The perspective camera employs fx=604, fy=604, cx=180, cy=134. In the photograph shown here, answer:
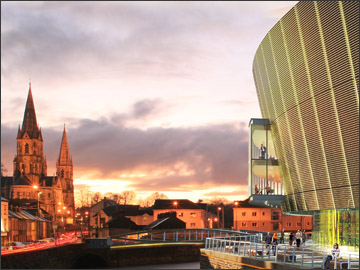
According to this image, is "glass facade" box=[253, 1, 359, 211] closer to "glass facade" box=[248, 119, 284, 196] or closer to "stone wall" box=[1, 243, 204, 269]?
"glass facade" box=[248, 119, 284, 196]

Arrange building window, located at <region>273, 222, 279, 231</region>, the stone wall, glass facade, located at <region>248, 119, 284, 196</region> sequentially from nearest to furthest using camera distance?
glass facade, located at <region>248, 119, 284, 196</region> < the stone wall < building window, located at <region>273, 222, 279, 231</region>

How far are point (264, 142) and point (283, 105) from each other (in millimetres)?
10393

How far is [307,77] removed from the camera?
127 ft

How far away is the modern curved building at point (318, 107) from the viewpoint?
3425 centimetres

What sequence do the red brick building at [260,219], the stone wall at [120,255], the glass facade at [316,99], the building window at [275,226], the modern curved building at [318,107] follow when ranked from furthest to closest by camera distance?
1. the building window at [275,226]
2. the red brick building at [260,219]
3. the stone wall at [120,255]
4. the modern curved building at [318,107]
5. the glass facade at [316,99]

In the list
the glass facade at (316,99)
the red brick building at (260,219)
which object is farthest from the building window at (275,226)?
the glass facade at (316,99)

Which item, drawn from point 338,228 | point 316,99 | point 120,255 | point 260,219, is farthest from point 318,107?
point 260,219

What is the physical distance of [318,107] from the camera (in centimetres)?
3850

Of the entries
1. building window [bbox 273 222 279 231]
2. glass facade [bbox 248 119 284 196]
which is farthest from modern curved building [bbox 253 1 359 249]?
building window [bbox 273 222 279 231]

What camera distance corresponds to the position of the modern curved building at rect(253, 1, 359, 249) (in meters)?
34.2

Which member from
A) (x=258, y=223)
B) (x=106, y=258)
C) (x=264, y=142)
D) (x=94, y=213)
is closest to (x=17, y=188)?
(x=94, y=213)

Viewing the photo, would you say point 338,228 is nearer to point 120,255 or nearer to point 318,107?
point 318,107

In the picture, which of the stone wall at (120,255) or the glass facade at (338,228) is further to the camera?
the stone wall at (120,255)

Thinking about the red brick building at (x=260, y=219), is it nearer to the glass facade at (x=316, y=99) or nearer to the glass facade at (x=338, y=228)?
the glass facade at (x=316, y=99)
